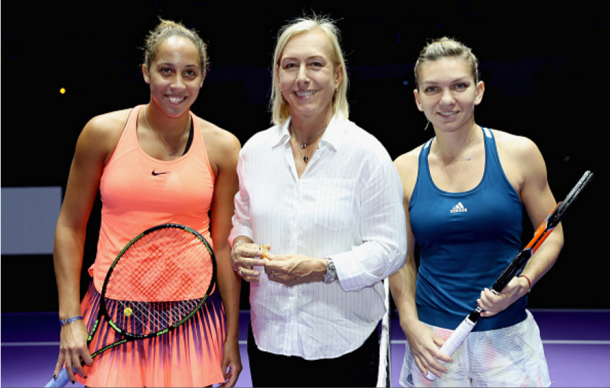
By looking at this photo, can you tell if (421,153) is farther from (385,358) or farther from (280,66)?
(385,358)

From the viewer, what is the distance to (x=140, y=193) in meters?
1.91

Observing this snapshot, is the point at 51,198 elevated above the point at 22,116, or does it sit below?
below

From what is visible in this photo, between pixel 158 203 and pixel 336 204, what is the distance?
63cm

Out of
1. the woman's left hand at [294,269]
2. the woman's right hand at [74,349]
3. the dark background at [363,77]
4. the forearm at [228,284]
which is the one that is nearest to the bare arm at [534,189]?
the woman's left hand at [294,269]

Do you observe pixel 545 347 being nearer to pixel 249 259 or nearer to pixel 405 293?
pixel 405 293

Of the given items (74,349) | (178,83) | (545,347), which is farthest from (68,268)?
(545,347)

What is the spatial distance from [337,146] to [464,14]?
4732mm

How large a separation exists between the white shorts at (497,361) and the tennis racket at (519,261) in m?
0.09

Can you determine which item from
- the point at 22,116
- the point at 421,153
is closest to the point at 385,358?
the point at 421,153

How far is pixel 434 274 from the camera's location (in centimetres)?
201

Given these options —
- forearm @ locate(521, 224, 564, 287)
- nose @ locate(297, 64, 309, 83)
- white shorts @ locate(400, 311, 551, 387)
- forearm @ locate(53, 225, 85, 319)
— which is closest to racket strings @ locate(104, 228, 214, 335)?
forearm @ locate(53, 225, 85, 319)

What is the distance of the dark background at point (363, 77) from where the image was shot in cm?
593

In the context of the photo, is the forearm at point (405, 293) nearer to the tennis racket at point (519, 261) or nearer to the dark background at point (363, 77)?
the tennis racket at point (519, 261)

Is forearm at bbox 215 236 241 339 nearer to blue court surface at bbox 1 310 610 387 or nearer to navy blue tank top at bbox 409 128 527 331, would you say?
navy blue tank top at bbox 409 128 527 331
